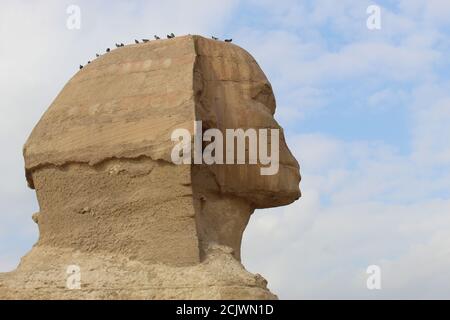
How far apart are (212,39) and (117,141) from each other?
220 cm

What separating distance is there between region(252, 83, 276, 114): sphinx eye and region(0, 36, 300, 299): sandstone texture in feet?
0.09

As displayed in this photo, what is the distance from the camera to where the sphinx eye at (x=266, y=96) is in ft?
48.4

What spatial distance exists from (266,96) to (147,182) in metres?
2.50

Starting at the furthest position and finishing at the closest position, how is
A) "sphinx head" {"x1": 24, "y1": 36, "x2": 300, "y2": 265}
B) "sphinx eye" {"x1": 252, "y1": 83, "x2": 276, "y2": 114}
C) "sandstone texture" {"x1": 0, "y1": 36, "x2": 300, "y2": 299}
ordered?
A: 1. "sphinx eye" {"x1": 252, "y1": 83, "x2": 276, "y2": 114}
2. "sphinx head" {"x1": 24, "y1": 36, "x2": 300, "y2": 265}
3. "sandstone texture" {"x1": 0, "y1": 36, "x2": 300, "y2": 299}

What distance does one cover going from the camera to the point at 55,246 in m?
14.0

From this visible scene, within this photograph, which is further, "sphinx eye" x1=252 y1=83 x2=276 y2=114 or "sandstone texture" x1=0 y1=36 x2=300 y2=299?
"sphinx eye" x1=252 y1=83 x2=276 y2=114

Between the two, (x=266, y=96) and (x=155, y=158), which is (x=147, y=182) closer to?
(x=155, y=158)

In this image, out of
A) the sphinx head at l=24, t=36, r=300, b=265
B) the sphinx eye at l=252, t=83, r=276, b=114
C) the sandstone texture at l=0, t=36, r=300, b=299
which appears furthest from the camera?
the sphinx eye at l=252, t=83, r=276, b=114

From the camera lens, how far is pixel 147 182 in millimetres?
13508

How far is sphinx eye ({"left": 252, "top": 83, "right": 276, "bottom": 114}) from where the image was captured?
14.7 m

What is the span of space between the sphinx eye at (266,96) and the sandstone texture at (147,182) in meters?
0.03

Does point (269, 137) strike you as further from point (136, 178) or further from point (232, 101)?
point (136, 178)

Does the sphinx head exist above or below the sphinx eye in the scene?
below
